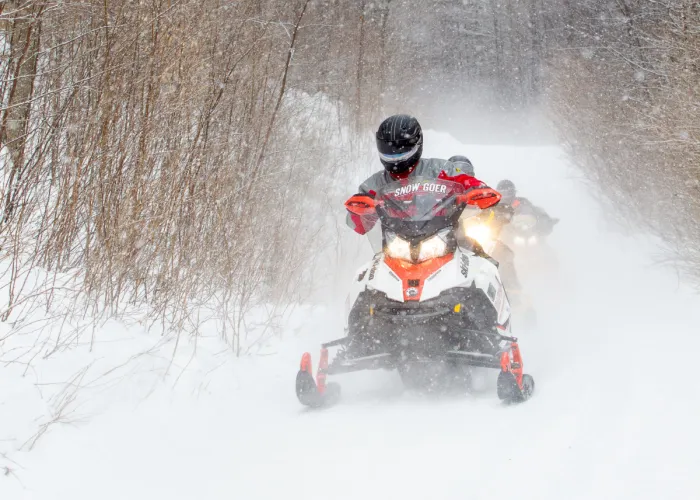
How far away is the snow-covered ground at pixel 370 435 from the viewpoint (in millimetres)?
2412

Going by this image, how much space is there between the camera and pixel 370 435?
10.3ft

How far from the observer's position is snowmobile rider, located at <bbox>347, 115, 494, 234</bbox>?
4.06 m

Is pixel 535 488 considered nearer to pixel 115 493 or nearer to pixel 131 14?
pixel 115 493

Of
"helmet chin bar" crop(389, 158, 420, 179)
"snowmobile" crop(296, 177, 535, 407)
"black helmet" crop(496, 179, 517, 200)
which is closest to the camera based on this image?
"snowmobile" crop(296, 177, 535, 407)

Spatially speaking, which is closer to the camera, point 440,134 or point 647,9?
point 647,9

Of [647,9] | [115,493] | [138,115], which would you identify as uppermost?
[647,9]

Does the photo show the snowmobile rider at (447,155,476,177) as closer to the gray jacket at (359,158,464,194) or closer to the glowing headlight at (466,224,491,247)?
the glowing headlight at (466,224,491,247)

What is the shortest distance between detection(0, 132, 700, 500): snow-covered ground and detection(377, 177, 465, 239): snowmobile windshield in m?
1.00

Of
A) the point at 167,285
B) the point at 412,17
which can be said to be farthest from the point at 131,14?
the point at 412,17

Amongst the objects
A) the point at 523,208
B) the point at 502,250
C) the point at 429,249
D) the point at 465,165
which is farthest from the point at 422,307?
the point at 523,208

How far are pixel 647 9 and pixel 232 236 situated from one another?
6947 mm

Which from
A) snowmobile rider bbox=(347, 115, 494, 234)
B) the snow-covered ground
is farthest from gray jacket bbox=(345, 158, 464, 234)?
the snow-covered ground

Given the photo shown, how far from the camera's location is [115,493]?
2.43 metres

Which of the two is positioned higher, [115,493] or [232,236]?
[232,236]
